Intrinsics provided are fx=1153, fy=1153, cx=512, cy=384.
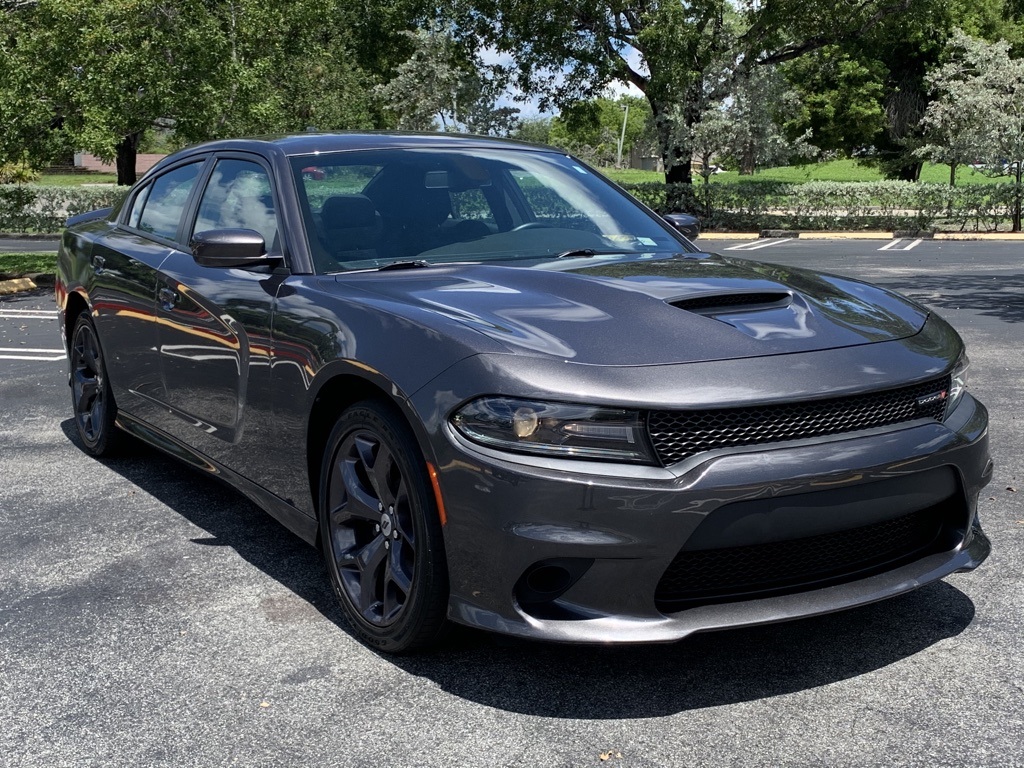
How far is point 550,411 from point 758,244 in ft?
79.6

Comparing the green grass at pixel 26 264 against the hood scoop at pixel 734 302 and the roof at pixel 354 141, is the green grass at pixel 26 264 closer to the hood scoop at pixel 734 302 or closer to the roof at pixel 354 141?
the roof at pixel 354 141

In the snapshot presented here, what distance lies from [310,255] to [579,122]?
32.7m

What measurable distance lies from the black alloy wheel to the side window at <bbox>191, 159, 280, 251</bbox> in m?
1.29

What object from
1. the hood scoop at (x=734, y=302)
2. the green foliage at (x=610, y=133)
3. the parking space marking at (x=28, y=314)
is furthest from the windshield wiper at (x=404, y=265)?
the green foliage at (x=610, y=133)

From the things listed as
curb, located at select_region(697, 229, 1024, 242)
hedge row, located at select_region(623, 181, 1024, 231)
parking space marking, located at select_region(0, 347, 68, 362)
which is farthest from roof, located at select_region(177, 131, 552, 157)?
hedge row, located at select_region(623, 181, 1024, 231)

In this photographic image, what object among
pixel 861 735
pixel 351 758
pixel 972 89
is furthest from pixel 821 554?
pixel 972 89

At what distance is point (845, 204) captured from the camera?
3183cm

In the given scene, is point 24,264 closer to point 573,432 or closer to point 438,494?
point 438,494

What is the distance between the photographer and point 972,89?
36.2 meters

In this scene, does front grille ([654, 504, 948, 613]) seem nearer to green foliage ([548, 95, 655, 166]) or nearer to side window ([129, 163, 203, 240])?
side window ([129, 163, 203, 240])

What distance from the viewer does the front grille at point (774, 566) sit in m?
3.13

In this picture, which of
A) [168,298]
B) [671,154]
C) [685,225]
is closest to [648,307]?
[685,225]

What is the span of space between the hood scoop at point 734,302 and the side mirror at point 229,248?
60.5 inches

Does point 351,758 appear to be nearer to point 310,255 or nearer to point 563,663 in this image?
point 563,663
